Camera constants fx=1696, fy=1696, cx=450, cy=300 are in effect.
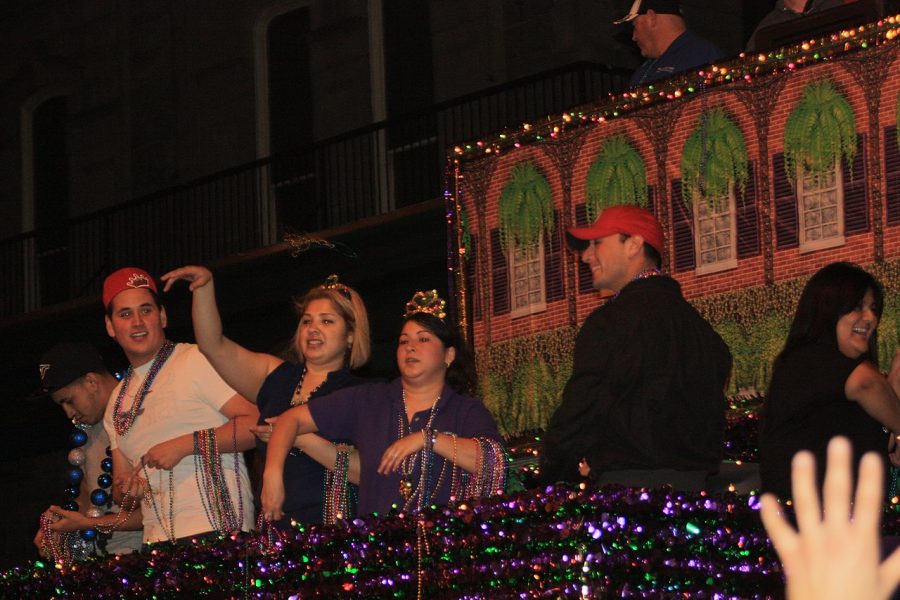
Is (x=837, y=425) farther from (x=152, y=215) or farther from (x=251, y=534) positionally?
(x=152, y=215)

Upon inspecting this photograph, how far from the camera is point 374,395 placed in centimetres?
611

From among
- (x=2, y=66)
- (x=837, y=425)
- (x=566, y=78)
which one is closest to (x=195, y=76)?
(x=2, y=66)

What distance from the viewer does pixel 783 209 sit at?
7266 mm

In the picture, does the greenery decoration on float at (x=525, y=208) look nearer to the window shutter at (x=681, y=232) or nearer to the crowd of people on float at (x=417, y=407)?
the window shutter at (x=681, y=232)

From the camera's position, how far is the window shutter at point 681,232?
Answer: 7.53 m

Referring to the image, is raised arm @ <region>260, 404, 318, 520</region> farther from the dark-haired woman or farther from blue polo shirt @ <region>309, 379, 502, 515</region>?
the dark-haired woman

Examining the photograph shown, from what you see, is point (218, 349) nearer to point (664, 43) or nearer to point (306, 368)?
point (306, 368)

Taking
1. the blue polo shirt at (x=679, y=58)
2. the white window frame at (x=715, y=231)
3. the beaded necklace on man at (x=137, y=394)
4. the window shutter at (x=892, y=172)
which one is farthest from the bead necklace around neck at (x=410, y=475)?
the blue polo shirt at (x=679, y=58)

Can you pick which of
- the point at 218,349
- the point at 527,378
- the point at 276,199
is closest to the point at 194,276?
the point at 218,349

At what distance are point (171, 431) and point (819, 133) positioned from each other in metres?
2.96

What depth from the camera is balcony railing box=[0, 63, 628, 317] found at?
1595 cm

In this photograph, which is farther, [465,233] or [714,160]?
[465,233]

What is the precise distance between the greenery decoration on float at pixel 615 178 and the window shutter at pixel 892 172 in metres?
1.15

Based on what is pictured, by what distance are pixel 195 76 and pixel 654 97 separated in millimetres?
12829
